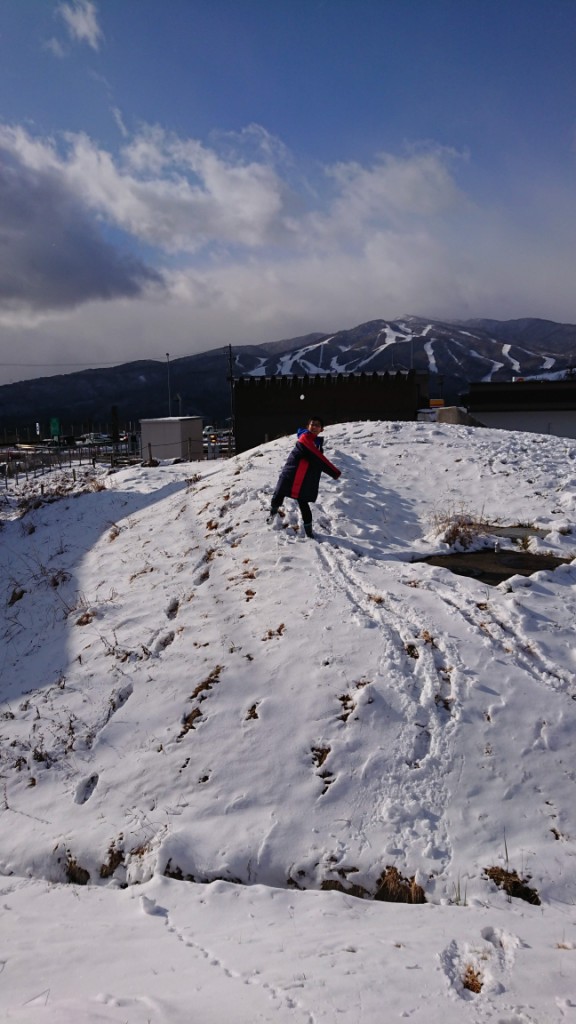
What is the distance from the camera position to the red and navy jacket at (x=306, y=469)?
8656mm

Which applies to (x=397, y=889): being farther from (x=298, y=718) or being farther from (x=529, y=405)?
(x=529, y=405)

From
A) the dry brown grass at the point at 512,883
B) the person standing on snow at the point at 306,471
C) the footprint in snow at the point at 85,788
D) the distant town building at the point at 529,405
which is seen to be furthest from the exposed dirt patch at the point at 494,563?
the distant town building at the point at 529,405

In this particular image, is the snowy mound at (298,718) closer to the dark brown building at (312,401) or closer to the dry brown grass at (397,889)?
the dry brown grass at (397,889)

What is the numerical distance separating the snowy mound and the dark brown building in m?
25.1

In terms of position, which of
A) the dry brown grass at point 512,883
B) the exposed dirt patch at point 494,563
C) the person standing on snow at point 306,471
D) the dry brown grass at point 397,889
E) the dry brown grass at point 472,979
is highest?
the person standing on snow at point 306,471

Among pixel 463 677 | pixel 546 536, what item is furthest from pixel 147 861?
pixel 546 536

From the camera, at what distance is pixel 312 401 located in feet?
113

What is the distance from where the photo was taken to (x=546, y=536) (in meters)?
8.86

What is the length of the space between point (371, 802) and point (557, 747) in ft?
5.25

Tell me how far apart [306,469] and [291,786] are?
4615 mm

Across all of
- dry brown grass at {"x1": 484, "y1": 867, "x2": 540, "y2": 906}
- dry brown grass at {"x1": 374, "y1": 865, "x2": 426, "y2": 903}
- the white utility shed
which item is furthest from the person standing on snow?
the white utility shed

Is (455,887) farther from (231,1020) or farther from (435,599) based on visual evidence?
(435,599)

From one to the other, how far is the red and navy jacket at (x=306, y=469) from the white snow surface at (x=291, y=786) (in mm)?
665

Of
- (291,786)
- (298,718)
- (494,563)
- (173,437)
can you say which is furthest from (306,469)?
(173,437)
